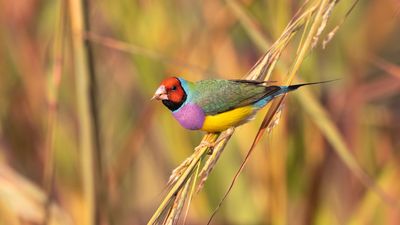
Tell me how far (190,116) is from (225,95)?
100 millimetres

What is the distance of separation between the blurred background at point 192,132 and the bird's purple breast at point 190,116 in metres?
0.45

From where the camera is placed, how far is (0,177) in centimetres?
227

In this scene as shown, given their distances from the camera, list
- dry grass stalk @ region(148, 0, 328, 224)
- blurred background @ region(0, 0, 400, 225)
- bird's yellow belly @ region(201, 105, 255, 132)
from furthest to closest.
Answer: blurred background @ region(0, 0, 400, 225)
bird's yellow belly @ region(201, 105, 255, 132)
dry grass stalk @ region(148, 0, 328, 224)

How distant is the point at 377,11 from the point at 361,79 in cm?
33

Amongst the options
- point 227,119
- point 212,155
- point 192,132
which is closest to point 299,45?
point 212,155

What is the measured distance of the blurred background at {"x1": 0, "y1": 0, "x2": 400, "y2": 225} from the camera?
7.57 ft

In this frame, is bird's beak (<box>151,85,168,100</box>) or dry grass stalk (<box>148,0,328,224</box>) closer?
dry grass stalk (<box>148,0,328,224</box>)

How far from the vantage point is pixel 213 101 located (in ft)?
5.52

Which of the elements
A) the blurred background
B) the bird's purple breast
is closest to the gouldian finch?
the bird's purple breast

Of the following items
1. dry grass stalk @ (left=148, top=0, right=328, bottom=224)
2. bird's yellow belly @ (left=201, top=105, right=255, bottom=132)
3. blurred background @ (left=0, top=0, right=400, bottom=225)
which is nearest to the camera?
dry grass stalk @ (left=148, top=0, right=328, bottom=224)

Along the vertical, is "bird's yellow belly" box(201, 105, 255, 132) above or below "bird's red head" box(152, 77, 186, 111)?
below

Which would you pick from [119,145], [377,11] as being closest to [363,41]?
[377,11]

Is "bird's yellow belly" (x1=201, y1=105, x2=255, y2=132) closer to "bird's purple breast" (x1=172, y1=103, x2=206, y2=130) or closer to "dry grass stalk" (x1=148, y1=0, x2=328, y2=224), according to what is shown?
"bird's purple breast" (x1=172, y1=103, x2=206, y2=130)

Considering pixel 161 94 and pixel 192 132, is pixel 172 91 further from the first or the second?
pixel 192 132
